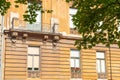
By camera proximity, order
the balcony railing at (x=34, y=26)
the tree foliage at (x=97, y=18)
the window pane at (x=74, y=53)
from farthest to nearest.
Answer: the window pane at (x=74, y=53) < the balcony railing at (x=34, y=26) < the tree foliage at (x=97, y=18)

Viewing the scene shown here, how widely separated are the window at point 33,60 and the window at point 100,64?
17.9ft

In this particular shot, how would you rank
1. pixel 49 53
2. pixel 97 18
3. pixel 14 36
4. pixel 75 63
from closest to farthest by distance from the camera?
pixel 97 18 < pixel 14 36 < pixel 49 53 < pixel 75 63

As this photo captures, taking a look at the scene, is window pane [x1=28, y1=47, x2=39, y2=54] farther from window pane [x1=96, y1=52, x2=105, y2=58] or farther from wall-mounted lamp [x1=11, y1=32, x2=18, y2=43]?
window pane [x1=96, y1=52, x2=105, y2=58]

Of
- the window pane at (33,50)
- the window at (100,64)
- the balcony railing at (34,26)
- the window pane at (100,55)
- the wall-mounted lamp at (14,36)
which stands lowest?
the window at (100,64)

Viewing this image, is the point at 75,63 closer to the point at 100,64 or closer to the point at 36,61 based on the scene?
the point at 100,64

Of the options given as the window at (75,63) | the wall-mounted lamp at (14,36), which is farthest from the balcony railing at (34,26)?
the window at (75,63)

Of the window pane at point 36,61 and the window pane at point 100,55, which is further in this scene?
the window pane at point 100,55

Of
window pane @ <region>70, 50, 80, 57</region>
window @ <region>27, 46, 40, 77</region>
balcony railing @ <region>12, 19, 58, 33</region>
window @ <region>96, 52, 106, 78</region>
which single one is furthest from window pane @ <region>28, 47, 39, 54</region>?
window @ <region>96, 52, 106, 78</region>

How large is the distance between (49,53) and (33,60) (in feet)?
4.54

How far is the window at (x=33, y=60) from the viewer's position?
81.2 feet

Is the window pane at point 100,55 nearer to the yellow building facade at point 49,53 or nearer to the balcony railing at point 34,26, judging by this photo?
the yellow building facade at point 49,53

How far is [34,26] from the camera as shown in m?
25.5

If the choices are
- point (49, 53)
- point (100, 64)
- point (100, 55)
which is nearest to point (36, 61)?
point (49, 53)

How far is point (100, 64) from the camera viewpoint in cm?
2781
